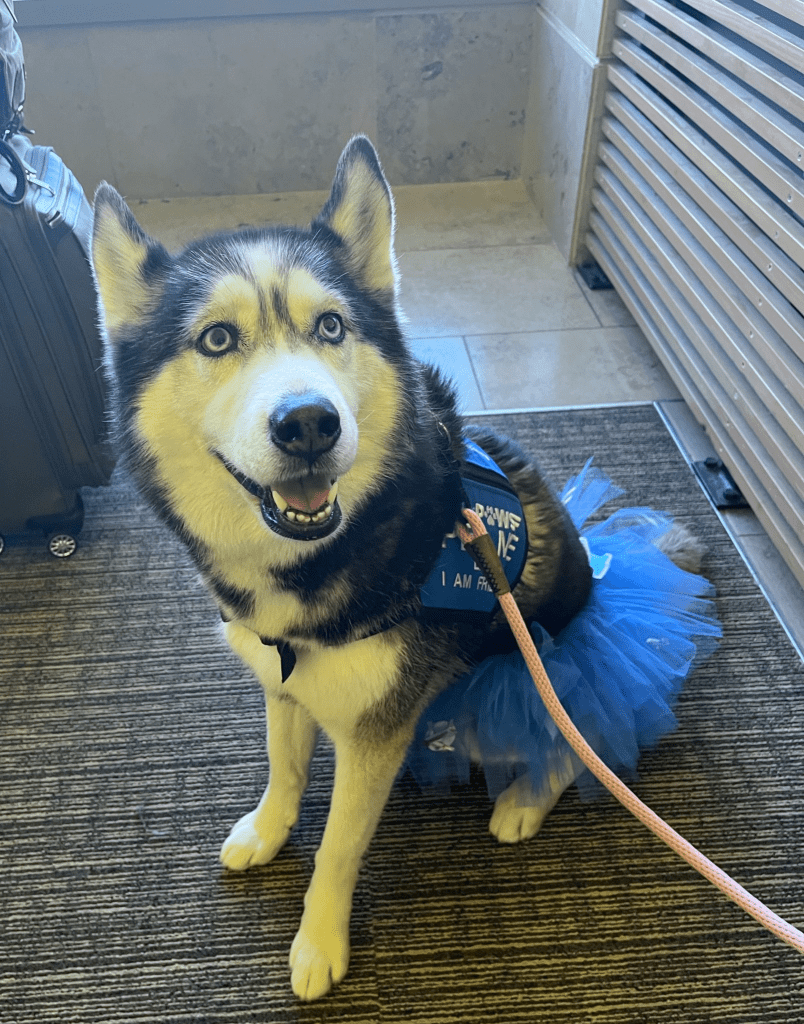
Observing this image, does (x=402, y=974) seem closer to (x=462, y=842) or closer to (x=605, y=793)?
(x=462, y=842)

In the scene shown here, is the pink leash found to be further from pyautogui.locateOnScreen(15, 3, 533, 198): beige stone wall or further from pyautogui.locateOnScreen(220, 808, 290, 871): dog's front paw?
pyautogui.locateOnScreen(15, 3, 533, 198): beige stone wall

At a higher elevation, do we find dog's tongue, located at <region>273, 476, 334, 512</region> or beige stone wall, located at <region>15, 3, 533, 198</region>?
dog's tongue, located at <region>273, 476, 334, 512</region>

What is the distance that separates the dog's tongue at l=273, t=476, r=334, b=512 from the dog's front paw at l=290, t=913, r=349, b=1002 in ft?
2.42

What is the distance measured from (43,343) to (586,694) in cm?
147

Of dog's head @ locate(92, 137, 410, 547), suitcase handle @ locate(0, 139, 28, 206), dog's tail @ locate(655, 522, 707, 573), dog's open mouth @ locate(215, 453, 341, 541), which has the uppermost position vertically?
dog's head @ locate(92, 137, 410, 547)

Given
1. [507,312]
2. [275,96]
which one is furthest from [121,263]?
[275,96]

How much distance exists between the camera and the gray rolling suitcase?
6.04 ft

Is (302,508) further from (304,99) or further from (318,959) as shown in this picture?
(304,99)

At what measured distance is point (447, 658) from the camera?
1.27m

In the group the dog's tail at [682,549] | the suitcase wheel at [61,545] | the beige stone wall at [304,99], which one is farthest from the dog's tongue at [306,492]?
the beige stone wall at [304,99]

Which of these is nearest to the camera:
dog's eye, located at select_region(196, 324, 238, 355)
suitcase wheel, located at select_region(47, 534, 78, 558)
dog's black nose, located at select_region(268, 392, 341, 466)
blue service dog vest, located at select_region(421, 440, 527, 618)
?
dog's black nose, located at select_region(268, 392, 341, 466)

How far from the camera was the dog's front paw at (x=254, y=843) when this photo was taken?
145 cm

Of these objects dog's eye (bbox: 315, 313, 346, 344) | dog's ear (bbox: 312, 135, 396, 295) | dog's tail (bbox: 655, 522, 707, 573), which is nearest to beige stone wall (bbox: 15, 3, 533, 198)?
dog's tail (bbox: 655, 522, 707, 573)

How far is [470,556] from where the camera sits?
122 centimetres
